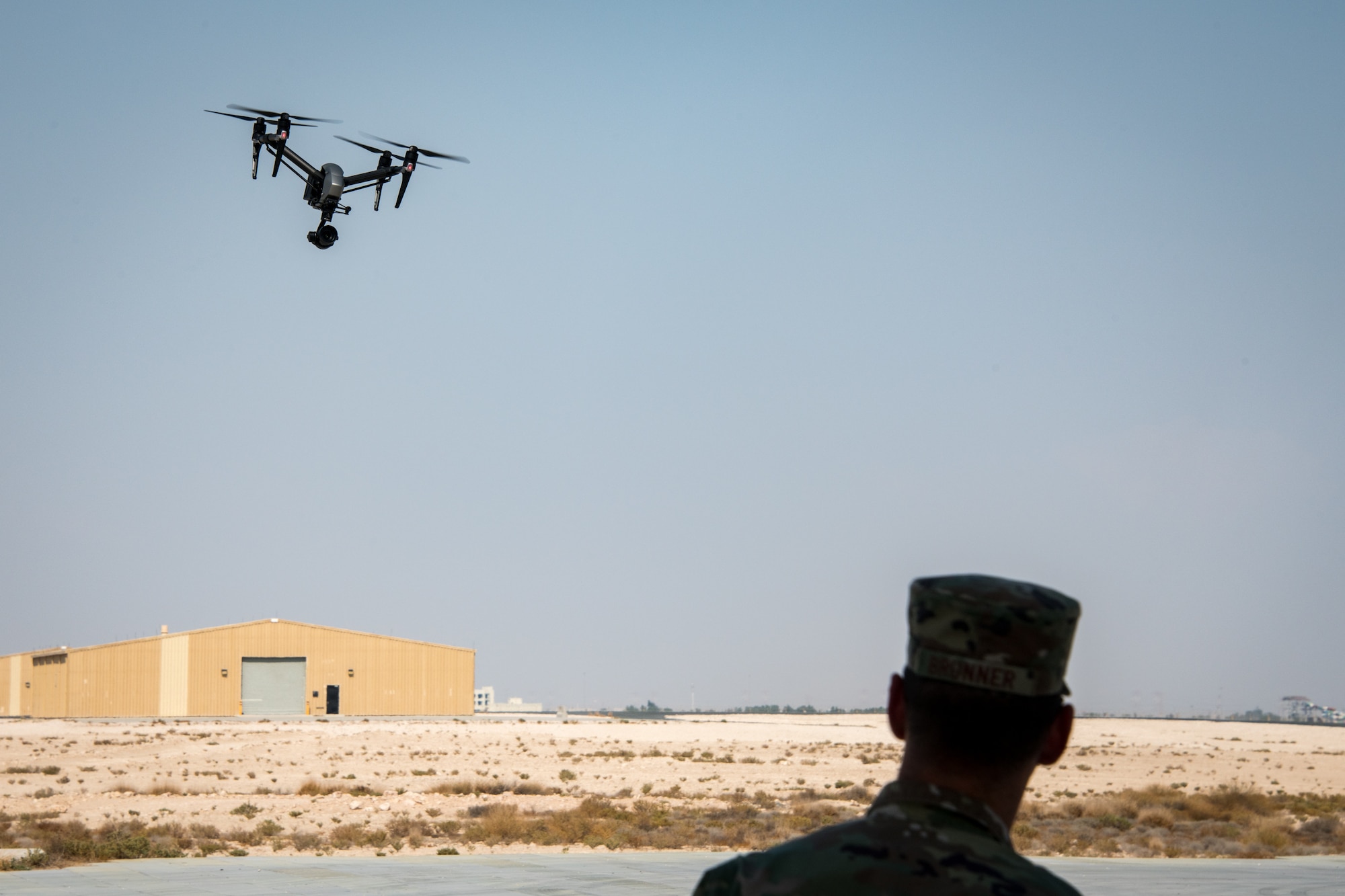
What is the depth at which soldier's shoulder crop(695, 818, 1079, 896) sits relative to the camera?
2.19 meters

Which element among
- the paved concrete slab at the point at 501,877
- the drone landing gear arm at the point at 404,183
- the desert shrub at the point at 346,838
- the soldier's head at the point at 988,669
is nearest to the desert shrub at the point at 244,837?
the desert shrub at the point at 346,838

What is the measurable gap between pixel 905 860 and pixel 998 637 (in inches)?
17.6

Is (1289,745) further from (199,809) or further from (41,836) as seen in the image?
(41,836)

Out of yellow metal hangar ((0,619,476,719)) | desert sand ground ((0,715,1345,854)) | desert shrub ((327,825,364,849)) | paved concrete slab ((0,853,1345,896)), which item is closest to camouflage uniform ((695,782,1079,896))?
paved concrete slab ((0,853,1345,896))

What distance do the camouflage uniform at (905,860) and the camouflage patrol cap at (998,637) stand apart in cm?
23

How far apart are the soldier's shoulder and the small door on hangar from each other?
263 feet

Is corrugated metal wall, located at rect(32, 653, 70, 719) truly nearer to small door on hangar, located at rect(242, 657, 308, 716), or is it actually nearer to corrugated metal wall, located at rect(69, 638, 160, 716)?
corrugated metal wall, located at rect(69, 638, 160, 716)

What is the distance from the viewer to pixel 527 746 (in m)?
58.6

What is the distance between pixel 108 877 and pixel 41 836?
26.2 feet

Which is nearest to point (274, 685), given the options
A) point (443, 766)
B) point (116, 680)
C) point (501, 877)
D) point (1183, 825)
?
point (116, 680)

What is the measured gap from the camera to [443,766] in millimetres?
44625

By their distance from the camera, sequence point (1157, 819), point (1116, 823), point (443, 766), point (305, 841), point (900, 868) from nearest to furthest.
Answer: point (900, 868)
point (305, 841)
point (1116, 823)
point (1157, 819)
point (443, 766)

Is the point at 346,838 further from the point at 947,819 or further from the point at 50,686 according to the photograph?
the point at 50,686

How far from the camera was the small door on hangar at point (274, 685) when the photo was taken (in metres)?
77.6
